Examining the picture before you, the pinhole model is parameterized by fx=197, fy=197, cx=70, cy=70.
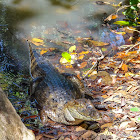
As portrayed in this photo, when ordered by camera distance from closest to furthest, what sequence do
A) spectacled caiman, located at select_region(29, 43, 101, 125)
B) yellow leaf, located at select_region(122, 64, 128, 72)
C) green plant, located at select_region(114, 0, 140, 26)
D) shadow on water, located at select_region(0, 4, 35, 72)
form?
spectacled caiman, located at select_region(29, 43, 101, 125)
yellow leaf, located at select_region(122, 64, 128, 72)
shadow on water, located at select_region(0, 4, 35, 72)
green plant, located at select_region(114, 0, 140, 26)

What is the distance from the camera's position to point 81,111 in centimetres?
311

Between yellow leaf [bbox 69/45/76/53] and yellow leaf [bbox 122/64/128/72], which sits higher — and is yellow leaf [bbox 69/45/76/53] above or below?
below

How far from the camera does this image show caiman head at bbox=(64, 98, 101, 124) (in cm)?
300

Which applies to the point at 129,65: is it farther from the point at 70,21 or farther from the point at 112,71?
the point at 70,21

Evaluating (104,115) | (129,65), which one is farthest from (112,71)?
(104,115)

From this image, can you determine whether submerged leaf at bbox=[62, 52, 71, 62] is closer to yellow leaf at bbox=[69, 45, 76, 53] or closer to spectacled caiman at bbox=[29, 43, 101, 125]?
yellow leaf at bbox=[69, 45, 76, 53]

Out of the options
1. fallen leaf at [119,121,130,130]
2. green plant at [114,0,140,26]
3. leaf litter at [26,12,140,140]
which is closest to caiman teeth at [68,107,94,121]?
leaf litter at [26,12,140,140]

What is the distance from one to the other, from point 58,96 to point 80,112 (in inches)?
29.4

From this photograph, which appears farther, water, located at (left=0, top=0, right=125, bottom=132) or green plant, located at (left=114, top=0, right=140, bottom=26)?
green plant, located at (left=114, top=0, right=140, bottom=26)

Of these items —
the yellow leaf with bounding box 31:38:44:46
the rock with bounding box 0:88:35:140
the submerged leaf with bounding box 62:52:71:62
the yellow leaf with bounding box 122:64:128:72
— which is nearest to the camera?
the rock with bounding box 0:88:35:140

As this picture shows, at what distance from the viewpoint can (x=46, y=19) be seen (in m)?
7.62

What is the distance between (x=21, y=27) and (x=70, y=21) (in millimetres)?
1798

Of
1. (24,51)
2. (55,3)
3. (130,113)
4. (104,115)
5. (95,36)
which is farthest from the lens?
(55,3)

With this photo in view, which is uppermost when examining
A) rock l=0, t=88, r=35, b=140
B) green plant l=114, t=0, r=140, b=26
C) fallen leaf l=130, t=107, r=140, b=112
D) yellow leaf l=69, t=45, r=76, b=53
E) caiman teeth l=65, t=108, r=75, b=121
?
green plant l=114, t=0, r=140, b=26
